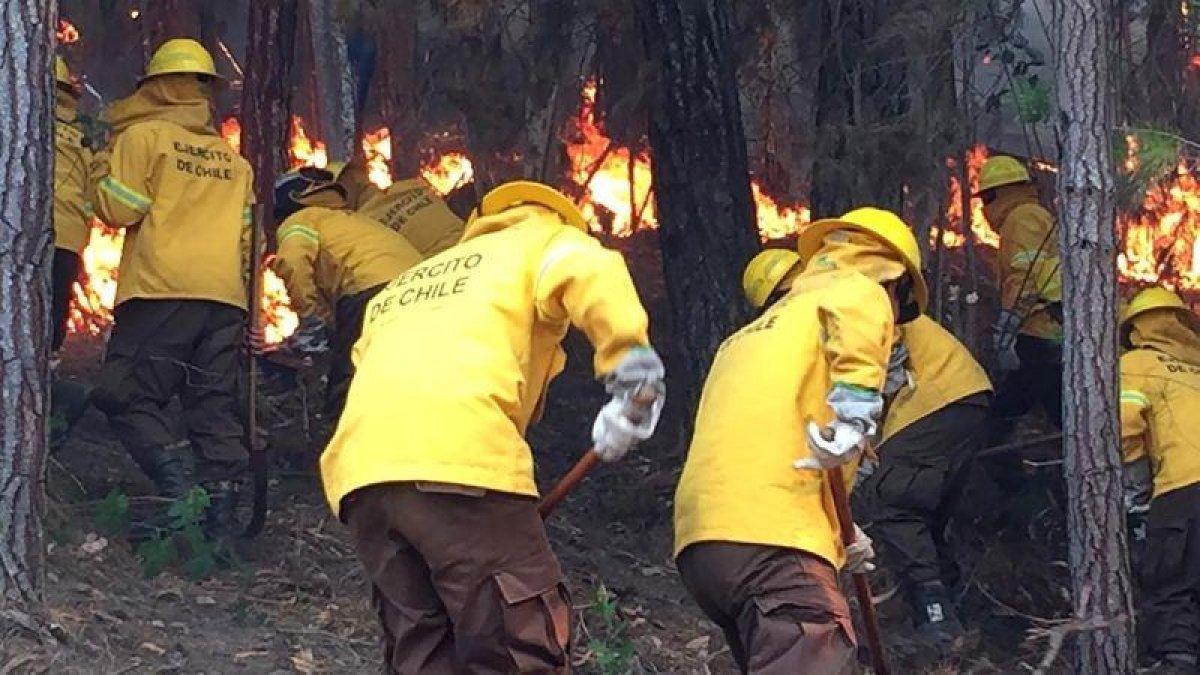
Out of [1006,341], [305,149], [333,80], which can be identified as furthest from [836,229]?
[305,149]

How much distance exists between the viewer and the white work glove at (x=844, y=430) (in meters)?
5.15

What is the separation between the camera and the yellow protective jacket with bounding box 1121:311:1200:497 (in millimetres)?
7680

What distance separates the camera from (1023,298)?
9.16 metres

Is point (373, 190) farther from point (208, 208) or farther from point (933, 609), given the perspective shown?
point (933, 609)

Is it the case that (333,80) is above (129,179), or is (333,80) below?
above

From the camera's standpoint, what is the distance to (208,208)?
301 inches

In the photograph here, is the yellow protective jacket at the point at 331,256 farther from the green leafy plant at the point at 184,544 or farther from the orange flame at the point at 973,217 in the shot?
the orange flame at the point at 973,217

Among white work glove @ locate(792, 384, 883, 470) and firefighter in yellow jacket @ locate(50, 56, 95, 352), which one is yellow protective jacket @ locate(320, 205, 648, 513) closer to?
white work glove @ locate(792, 384, 883, 470)

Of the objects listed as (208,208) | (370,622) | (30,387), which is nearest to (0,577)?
(30,387)

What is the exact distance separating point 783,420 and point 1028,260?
13.6 feet

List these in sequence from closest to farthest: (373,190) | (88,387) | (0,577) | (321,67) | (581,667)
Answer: (0,577) < (581,667) < (88,387) < (373,190) < (321,67)

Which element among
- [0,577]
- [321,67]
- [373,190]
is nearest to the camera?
[0,577]

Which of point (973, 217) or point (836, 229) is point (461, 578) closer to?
point (836, 229)

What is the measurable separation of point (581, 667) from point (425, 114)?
5.18 meters
